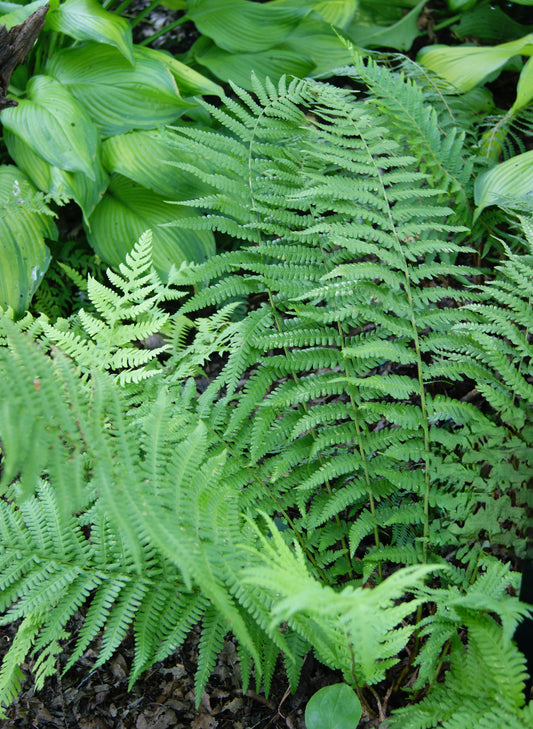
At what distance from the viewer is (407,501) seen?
1601 mm

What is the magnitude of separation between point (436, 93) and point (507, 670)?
2.09 m

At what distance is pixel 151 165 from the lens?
2285 millimetres

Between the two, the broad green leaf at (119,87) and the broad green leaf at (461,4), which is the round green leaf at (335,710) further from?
the broad green leaf at (461,4)

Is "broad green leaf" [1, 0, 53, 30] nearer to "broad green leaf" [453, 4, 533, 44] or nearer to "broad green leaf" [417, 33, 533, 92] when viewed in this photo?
"broad green leaf" [417, 33, 533, 92]

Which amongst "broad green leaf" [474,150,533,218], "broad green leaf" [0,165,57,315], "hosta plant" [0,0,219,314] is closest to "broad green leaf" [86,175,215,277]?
"hosta plant" [0,0,219,314]

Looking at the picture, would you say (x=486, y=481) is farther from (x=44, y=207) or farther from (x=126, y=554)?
(x=44, y=207)

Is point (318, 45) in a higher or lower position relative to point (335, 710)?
higher

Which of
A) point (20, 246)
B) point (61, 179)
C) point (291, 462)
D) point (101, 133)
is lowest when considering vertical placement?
point (291, 462)

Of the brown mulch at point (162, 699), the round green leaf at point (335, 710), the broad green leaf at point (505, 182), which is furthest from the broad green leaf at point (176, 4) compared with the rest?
the round green leaf at point (335, 710)

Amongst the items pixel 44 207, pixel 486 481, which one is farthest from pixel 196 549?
pixel 44 207

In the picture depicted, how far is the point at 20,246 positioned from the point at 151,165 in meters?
0.60

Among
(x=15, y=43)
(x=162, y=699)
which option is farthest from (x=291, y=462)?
(x=15, y=43)

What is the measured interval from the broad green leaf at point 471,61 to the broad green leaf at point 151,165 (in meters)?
1.19

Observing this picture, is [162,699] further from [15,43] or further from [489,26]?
[489,26]
